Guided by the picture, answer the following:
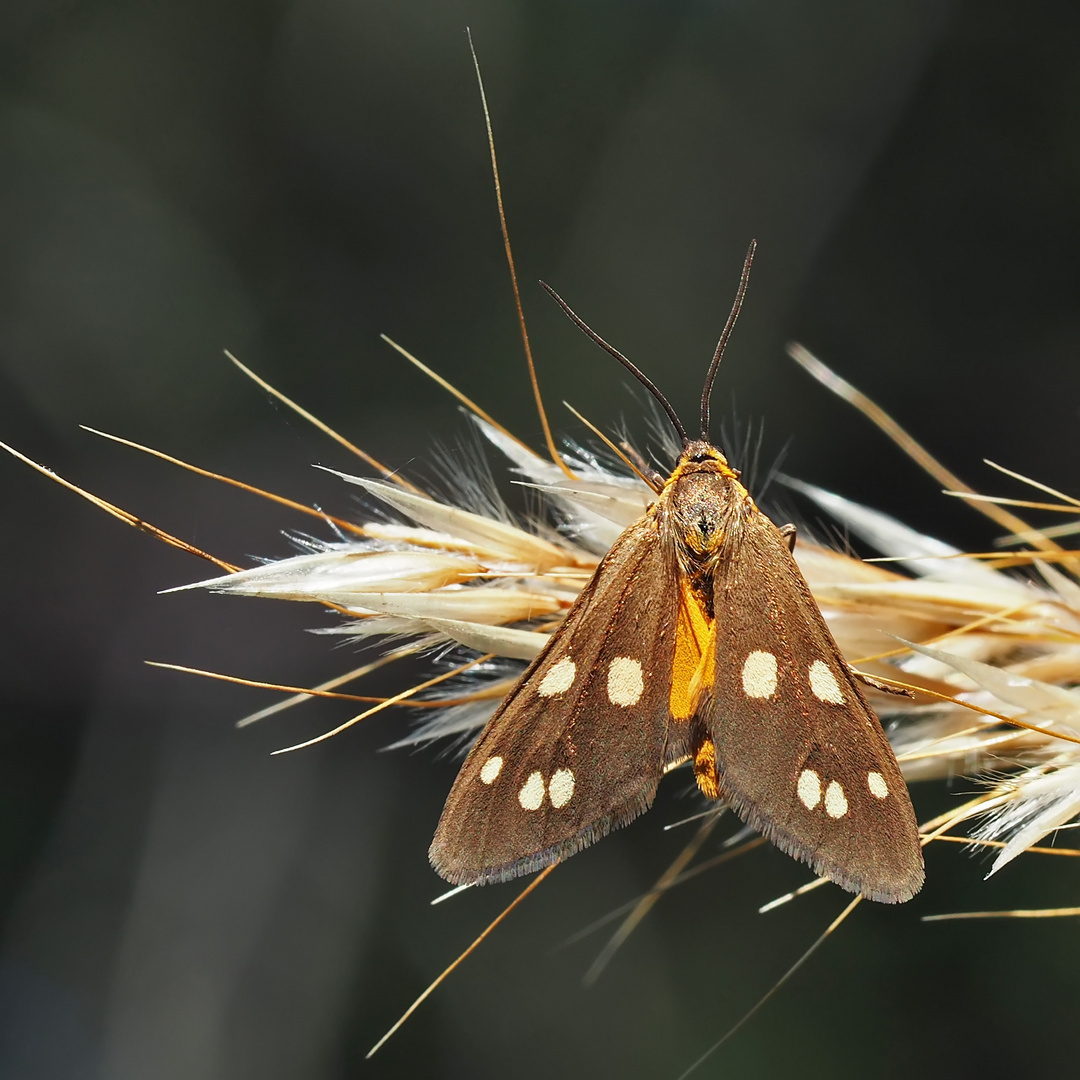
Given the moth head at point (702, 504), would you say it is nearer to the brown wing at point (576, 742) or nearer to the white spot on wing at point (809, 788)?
the brown wing at point (576, 742)

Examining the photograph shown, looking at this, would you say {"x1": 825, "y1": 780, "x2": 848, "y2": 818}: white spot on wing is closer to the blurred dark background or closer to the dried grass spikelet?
the dried grass spikelet

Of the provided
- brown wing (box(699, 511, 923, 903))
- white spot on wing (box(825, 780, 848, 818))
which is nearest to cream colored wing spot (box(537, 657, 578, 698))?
brown wing (box(699, 511, 923, 903))

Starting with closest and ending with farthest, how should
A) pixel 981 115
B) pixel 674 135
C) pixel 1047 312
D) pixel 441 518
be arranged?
pixel 441 518, pixel 1047 312, pixel 981 115, pixel 674 135

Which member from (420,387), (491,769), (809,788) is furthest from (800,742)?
(420,387)

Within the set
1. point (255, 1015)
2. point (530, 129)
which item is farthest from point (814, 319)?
point (255, 1015)

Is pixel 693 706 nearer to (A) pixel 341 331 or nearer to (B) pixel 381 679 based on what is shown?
(B) pixel 381 679

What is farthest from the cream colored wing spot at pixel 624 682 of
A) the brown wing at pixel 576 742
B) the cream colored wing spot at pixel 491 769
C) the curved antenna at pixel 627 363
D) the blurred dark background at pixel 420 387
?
the blurred dark background at pixel 420 387
